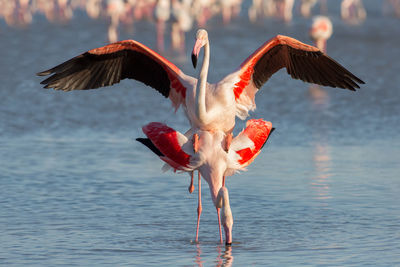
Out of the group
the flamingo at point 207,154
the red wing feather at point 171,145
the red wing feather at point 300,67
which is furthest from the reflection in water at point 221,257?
the red wing feather at point 300,67

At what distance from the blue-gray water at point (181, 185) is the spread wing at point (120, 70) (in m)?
1.19

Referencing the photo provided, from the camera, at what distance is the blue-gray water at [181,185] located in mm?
7145

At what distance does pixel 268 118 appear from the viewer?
14023 millimetres

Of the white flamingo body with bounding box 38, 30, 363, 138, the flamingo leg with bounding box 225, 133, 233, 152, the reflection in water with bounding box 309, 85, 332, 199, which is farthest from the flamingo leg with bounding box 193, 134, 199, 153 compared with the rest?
the reflection in water with bounding box 309, 85, 332, 199

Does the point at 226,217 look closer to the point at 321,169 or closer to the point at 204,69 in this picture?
the point at 204,69

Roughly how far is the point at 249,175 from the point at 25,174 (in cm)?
245

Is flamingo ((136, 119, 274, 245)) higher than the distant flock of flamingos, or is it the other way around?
the distant flock of flamingos

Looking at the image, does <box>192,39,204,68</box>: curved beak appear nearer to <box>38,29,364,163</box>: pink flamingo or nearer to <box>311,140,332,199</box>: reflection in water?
<box>38,29,364,163</box>: pink flamingo

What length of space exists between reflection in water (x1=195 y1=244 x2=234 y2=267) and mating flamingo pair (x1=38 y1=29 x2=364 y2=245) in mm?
105

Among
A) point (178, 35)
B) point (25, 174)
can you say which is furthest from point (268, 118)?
point (178, 35)

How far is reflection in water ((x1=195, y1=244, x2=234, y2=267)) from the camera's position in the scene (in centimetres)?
677

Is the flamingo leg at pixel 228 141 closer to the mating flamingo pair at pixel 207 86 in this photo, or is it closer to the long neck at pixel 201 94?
the mating flamingo pair at pixel 207 86

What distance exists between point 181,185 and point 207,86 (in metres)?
2.29

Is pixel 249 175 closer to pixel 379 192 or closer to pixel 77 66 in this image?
pixel 379 192
